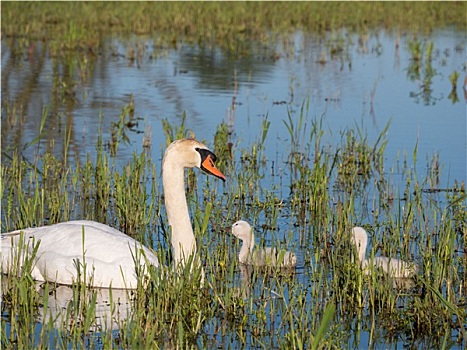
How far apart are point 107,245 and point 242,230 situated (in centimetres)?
123

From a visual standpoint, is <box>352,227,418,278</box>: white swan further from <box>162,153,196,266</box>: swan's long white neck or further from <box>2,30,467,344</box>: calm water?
<box>2,30,467,344</box>: calm water

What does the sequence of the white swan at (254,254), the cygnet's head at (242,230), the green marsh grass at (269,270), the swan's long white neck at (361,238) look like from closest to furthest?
the green marsh grass at (269,270)
the white swan at (254,254)
the swan's long white neck at (361,238)
the cygnet's head at (242,230)

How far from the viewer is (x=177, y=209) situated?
23.3 ft

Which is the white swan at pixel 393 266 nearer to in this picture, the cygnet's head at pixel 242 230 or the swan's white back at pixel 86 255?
the cygnet's head at pixel 242 230

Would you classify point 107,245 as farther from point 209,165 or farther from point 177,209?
point 209,165

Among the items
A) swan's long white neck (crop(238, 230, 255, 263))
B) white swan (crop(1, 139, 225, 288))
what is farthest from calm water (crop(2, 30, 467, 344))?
white swan (crop(1, 139, 225, 288))

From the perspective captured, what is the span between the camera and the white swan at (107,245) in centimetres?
686

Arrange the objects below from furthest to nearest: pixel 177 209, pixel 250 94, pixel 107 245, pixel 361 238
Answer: pixel 250 94, pixel 361 238, pixel 177 209, pixel 107 245

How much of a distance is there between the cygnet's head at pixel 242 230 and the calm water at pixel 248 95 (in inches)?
95.2

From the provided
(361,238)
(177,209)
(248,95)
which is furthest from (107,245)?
(248,95)

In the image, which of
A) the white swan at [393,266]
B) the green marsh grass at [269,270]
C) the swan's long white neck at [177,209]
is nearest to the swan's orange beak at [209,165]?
the swan's long white neck at [177,209]

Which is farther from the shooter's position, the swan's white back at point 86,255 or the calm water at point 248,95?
the calm water at point 248,95

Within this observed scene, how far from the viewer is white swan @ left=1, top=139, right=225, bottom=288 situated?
686 cm

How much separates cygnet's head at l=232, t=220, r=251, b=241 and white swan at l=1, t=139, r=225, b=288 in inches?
26.5
